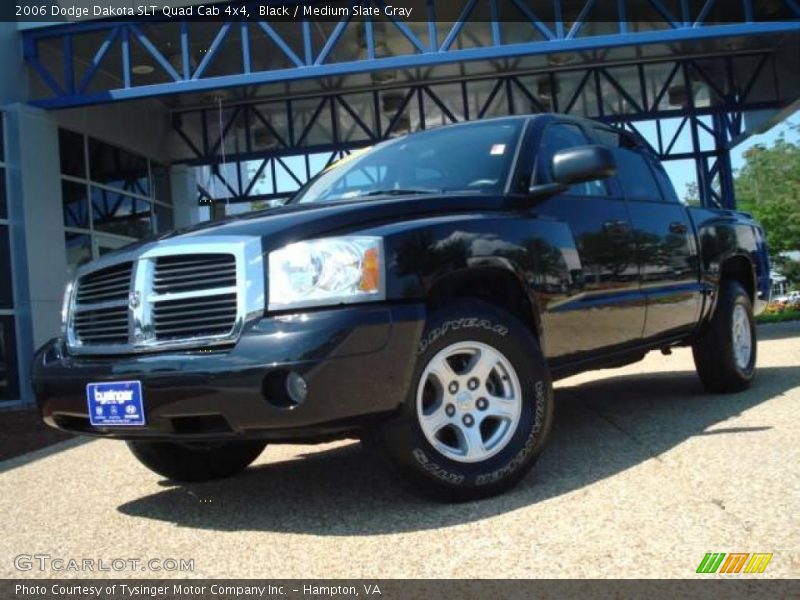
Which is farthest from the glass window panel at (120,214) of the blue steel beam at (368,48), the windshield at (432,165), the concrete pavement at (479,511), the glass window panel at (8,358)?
the windshield at (432,165)

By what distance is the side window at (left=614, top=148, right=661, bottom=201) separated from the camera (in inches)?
197

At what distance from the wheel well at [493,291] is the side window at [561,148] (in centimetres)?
69

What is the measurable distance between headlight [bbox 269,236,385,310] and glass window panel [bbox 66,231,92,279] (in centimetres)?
1030

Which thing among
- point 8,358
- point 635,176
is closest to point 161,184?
point 8,358

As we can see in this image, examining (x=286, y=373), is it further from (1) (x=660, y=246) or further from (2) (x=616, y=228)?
(1) (x=660, y=246)

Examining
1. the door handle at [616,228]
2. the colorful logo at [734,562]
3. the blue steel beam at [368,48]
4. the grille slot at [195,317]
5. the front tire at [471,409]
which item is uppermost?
the blue steel beam at [368,48]

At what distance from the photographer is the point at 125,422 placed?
3191mm

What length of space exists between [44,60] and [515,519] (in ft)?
40.6

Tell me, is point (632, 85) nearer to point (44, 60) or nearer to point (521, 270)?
point (44, 60)

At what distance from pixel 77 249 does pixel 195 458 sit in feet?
31.8

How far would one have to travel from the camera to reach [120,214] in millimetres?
14656

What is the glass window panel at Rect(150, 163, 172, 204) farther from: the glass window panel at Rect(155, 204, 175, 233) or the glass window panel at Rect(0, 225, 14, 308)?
the glass window panel at Rect(0, 225, 14, 308)

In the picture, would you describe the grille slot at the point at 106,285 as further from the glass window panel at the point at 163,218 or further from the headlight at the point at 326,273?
the glass window panel at the point at 163,218

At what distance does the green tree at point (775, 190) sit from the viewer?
41.0 meters
